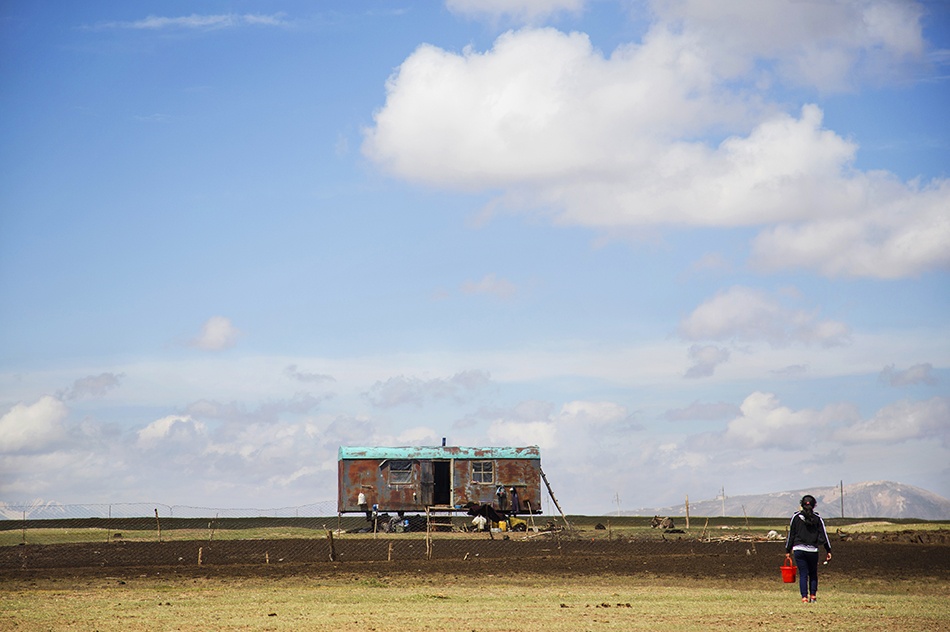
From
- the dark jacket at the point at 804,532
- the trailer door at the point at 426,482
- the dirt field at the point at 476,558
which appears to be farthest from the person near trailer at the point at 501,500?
the dark jacket at the point at 804,532

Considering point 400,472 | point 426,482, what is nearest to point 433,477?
point 426,482

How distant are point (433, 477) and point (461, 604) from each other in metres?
33.9

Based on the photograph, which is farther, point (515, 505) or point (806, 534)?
point (515, 505)

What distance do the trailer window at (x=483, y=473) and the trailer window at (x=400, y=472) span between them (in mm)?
3086

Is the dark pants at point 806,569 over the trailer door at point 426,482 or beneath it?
beneath

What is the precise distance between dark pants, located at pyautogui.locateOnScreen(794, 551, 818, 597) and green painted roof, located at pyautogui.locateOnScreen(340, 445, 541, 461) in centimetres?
3545

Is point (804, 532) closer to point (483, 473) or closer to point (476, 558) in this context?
point (476, 558)

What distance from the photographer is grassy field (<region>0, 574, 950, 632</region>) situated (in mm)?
18422

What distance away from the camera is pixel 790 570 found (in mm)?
23016

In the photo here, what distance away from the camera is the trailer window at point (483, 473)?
5553 cm

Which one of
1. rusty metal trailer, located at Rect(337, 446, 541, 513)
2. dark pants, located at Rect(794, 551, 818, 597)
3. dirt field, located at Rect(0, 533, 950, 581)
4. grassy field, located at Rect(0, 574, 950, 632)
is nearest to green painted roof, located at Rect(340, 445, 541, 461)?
rusty metal trailer, located at Rect(337, 446, 541, 513)

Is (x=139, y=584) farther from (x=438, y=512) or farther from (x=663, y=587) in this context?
(x=438, y=512)

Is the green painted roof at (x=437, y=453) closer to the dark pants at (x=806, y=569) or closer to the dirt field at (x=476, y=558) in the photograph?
the dirt field at (x=476, y=558)

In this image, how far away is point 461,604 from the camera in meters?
→ 21.6
